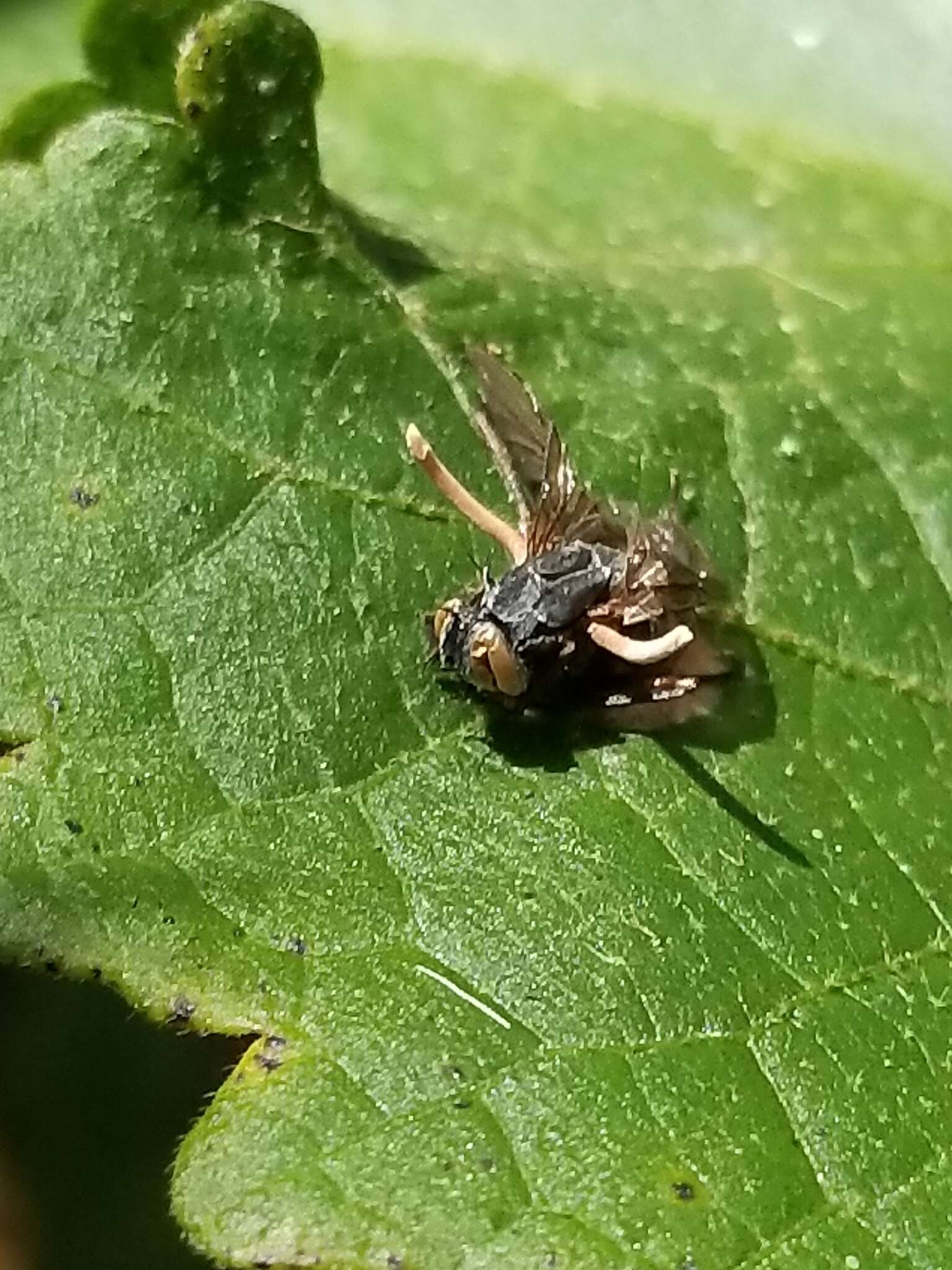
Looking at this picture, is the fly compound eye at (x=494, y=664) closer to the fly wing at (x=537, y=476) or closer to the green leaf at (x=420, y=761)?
the green leaf at (x=420, y=761)

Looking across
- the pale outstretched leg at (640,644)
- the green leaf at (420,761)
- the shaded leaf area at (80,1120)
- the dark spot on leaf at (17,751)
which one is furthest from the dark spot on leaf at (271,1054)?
the shaded leaf area at (80,1120)

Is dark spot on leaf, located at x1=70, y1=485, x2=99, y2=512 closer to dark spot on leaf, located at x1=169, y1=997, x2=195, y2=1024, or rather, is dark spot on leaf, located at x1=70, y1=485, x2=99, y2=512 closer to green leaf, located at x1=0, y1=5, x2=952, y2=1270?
green leaf, located at x1=0, y1=5, x2=952, y2=1270

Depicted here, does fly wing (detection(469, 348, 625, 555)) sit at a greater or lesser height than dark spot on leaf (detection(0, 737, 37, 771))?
greater

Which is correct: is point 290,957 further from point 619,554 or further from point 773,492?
point 773,492

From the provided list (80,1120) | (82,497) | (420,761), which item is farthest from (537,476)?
(80,1120)

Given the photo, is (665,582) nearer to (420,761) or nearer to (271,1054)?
(420,761)

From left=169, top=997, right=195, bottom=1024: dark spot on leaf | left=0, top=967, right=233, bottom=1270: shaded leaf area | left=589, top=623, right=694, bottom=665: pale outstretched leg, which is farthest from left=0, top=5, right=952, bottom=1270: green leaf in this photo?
left=0, top=967, right=233, bottom=1270: shaded leaf area
